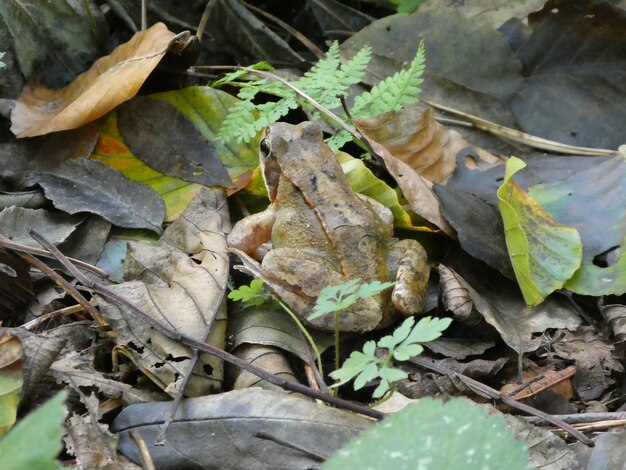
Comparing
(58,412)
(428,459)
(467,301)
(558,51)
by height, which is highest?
(58,412)

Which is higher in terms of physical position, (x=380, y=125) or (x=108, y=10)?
(x=108, y=10)

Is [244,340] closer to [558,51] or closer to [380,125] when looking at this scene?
[380,125]

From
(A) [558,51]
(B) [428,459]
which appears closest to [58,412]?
(B) [428,459]

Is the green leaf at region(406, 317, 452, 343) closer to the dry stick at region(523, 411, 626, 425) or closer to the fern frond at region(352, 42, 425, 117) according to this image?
the dry stick at region(523, 411, 626, 425)

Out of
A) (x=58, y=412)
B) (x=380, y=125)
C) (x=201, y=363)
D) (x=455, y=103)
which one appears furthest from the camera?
(x=455, y=103)

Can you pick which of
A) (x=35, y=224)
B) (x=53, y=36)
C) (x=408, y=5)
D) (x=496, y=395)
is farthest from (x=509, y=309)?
(x=53, y=36)

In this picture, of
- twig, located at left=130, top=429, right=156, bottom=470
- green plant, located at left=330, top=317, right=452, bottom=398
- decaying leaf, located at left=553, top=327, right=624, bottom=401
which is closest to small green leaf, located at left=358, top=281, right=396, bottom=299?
green plant, located at left=330, top=317, right=452, bottom=398

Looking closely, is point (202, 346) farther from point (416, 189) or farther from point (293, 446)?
point (416, 189)
